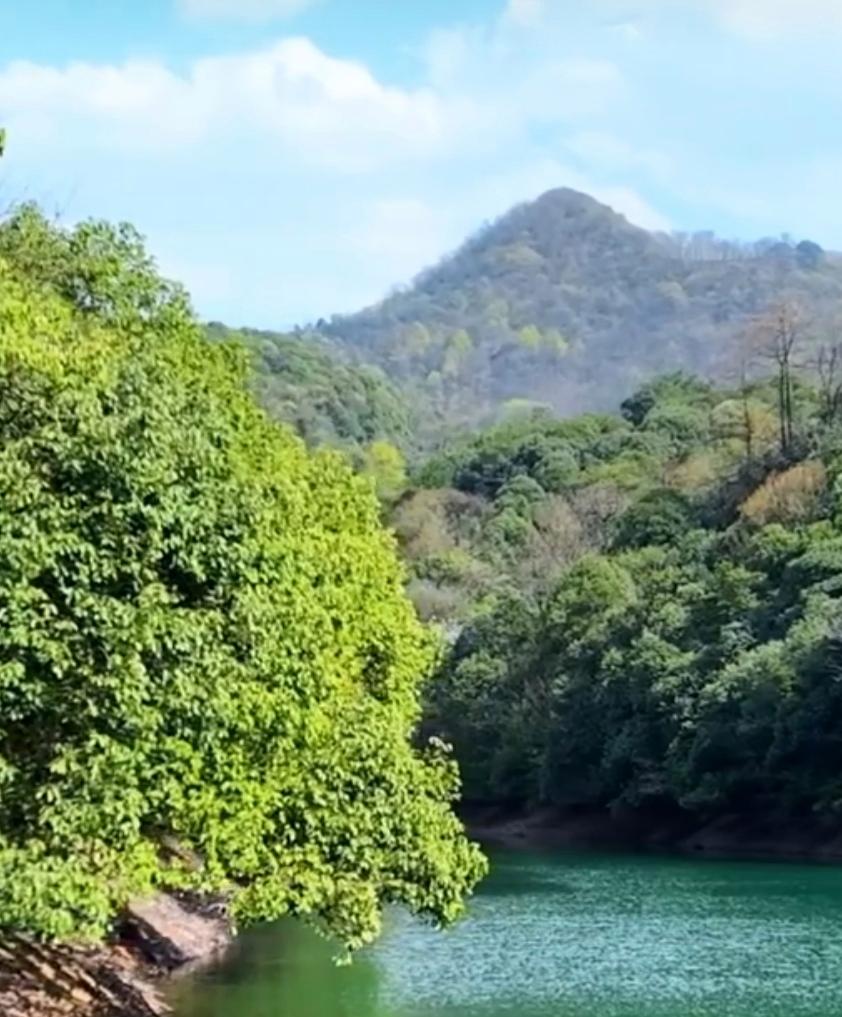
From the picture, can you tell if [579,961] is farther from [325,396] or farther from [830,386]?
[325,396]

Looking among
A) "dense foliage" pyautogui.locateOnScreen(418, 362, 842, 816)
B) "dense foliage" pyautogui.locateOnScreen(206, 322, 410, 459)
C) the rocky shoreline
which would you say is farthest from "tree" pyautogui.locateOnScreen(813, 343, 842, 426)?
the rocky shoreline

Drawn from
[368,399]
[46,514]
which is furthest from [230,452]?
[368,399]

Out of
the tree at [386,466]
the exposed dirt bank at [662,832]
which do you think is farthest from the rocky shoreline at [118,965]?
the tree at [386,466]

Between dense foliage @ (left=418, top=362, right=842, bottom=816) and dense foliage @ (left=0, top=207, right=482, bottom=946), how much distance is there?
36816 millimetres

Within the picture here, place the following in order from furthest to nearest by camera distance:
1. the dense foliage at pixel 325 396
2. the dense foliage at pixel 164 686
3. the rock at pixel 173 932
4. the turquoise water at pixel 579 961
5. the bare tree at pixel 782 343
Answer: the dense foliage at pixel 325 396, the bare tree at pixel 782 343, the rock at pixel 173 932, the turquoise water at pixel 579 961, the dense foliage at pixel 164 686

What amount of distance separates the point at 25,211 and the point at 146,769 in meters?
14.9

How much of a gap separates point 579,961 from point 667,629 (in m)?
33.8

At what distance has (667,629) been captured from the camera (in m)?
66.7

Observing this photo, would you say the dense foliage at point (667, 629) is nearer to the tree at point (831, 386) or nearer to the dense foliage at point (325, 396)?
the tree at point (831, 386)

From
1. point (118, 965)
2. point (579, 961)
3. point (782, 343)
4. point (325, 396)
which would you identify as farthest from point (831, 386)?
point (118, 965)

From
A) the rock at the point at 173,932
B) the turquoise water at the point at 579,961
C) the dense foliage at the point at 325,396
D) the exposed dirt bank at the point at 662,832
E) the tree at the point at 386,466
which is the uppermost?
the dense foliage at the point at 325,396

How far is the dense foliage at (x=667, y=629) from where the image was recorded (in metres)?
59.5

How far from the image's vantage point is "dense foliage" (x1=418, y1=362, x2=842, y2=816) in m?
59.5

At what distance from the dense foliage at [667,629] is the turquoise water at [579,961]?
1116 cm
